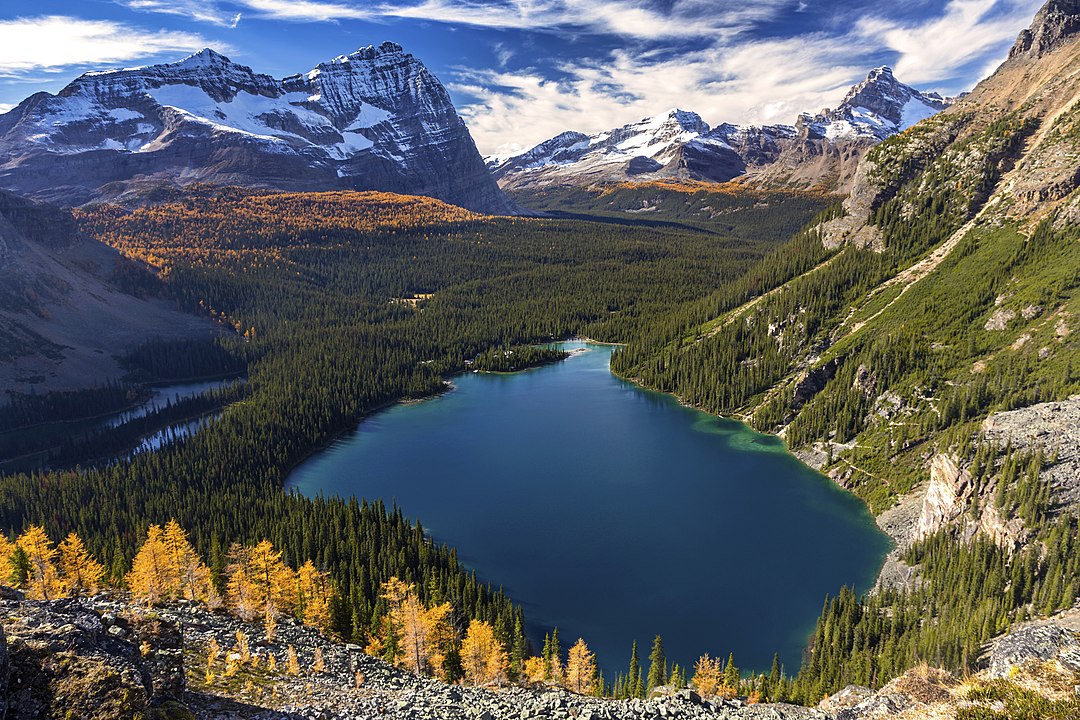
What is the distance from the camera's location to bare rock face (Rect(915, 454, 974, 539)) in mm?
58719

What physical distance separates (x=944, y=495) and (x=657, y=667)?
117 ft

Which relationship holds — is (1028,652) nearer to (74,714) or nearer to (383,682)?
(383,682)

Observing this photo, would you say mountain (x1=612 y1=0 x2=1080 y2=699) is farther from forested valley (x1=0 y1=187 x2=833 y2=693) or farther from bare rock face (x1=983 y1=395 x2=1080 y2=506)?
forested valley (x1=0 y1=187 x2=833 y2=693)

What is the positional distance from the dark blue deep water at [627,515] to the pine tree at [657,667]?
2.20 m

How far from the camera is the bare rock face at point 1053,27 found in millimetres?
123312

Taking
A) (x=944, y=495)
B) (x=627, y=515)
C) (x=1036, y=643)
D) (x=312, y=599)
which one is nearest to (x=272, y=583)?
(x=312, y=599)

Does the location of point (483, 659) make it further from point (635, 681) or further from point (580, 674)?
point (635, 681)

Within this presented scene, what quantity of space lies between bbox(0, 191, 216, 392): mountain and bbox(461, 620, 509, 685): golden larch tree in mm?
132907

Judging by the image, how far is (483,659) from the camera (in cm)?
4206

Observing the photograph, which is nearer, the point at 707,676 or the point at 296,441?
the point at 707,676

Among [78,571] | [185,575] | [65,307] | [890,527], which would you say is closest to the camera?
[185,575]

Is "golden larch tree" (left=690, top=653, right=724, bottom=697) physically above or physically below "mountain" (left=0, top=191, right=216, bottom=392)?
below

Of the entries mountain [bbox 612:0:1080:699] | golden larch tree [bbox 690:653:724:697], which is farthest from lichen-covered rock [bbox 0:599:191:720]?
golden larch tree [bbox 690:653:724:697]

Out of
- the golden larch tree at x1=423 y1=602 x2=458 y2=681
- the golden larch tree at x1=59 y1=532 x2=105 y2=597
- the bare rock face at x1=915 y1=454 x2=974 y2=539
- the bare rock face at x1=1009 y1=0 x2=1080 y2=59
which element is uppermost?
the bare rock face at x1=1009 y1=0 x2=1080 y2=59
